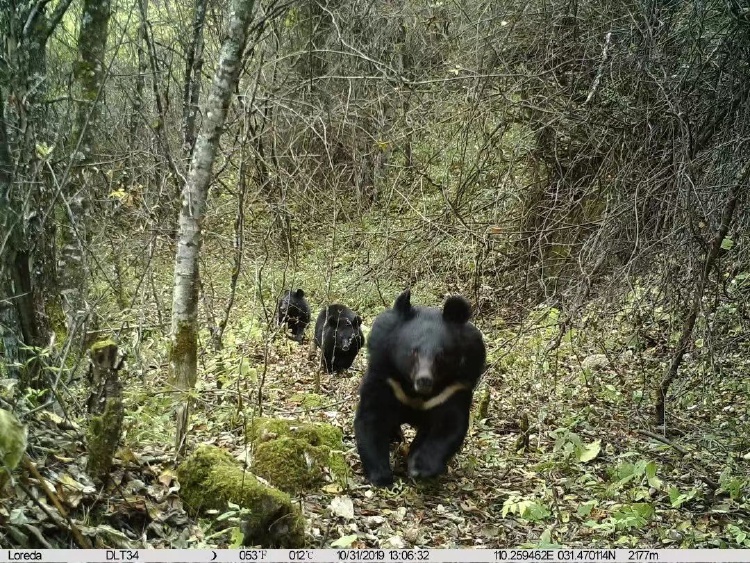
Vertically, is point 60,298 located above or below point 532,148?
below

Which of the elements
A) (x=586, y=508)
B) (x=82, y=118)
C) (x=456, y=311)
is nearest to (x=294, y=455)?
(x=456, y=311)

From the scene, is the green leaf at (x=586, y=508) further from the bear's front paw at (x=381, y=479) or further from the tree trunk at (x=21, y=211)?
the tree trunk at (x=21, y=211)

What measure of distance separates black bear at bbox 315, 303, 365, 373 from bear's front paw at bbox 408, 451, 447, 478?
418 cm

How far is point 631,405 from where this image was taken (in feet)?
21.5

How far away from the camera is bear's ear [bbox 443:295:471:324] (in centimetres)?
506

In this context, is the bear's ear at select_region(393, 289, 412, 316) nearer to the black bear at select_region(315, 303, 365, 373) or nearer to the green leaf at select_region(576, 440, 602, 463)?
the green leaf at select_region(576, 440, 602, 463)

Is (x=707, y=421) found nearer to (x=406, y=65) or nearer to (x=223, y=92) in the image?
(x=223, y=92)

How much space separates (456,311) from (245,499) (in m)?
2.09

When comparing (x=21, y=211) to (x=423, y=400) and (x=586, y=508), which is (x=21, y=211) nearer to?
(x=423, y=400)

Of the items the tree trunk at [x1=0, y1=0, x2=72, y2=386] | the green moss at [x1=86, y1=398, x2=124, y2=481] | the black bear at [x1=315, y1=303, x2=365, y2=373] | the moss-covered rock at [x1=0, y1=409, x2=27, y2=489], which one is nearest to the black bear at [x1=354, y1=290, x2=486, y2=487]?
the green moss at [x1=86, y1=398, x2=124, y2=481]

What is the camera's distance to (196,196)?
239 inches

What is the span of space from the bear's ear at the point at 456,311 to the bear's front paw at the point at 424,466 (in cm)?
99

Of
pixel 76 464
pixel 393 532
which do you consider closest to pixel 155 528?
pixel 76 464

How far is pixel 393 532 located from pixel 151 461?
1540 mm
